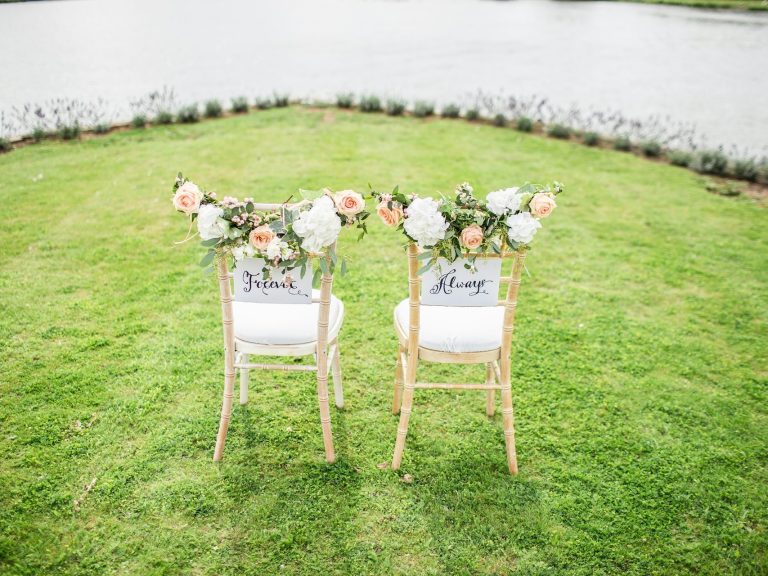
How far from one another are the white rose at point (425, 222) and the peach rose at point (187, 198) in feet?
3.58

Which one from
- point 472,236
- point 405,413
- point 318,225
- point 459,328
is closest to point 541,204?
point 472,236

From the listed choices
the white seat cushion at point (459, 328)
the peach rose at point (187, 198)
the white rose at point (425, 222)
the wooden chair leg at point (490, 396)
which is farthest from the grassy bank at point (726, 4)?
the peach rose at point (187, 198)

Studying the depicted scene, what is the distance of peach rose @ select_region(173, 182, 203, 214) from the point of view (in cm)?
266

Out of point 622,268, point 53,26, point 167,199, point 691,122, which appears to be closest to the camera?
point 622,268

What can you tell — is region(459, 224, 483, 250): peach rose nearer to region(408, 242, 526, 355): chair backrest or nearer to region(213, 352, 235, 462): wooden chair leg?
region(408, 242, 526, 355): chair backrest

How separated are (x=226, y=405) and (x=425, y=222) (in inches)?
69.2

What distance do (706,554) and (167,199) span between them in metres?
6.83

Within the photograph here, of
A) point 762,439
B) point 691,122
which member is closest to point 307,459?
point 762,439

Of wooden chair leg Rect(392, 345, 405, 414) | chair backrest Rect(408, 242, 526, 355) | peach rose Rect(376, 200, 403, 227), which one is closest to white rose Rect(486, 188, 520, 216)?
chair backrest Rect(408, 242, 526, 355)

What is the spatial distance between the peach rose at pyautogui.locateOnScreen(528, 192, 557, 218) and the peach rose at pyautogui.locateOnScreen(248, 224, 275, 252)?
136 centimetres

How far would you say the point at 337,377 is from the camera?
3814 millimetres

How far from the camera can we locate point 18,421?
365 cm

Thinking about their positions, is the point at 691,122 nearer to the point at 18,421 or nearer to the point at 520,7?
the point at 18,421

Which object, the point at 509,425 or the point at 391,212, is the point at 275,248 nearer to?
the point at 391,212
